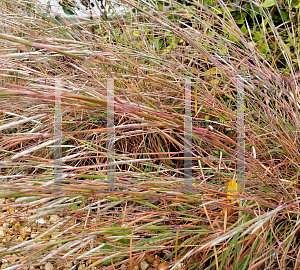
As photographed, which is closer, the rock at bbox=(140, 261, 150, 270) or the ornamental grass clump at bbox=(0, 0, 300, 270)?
the ornamental grass clump at bbox=(0, 0, 300, 270)

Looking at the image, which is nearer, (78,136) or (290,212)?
(290,212)

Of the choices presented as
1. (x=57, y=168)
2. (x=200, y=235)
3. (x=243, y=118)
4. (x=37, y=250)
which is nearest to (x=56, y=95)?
(x=57, y=168)

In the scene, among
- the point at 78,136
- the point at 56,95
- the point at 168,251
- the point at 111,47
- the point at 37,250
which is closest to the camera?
the point at 56,95

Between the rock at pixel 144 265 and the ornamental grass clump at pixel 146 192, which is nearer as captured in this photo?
the ornamental grass clump at pixel 146 192

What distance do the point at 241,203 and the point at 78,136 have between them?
0.84m

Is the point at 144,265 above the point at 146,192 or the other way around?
the other way around

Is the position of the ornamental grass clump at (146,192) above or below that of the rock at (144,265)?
above

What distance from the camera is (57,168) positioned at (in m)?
0.91

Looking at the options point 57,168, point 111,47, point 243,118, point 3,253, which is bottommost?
point 3,253

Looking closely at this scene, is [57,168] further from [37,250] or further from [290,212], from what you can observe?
[290,212]

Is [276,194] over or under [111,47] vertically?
under

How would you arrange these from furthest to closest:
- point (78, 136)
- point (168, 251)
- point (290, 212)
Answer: point (78, 136) < point (168, 251) < point (290, 212)

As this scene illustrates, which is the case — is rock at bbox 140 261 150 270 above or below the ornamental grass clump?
below

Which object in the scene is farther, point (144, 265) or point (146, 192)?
point (144, 265)
